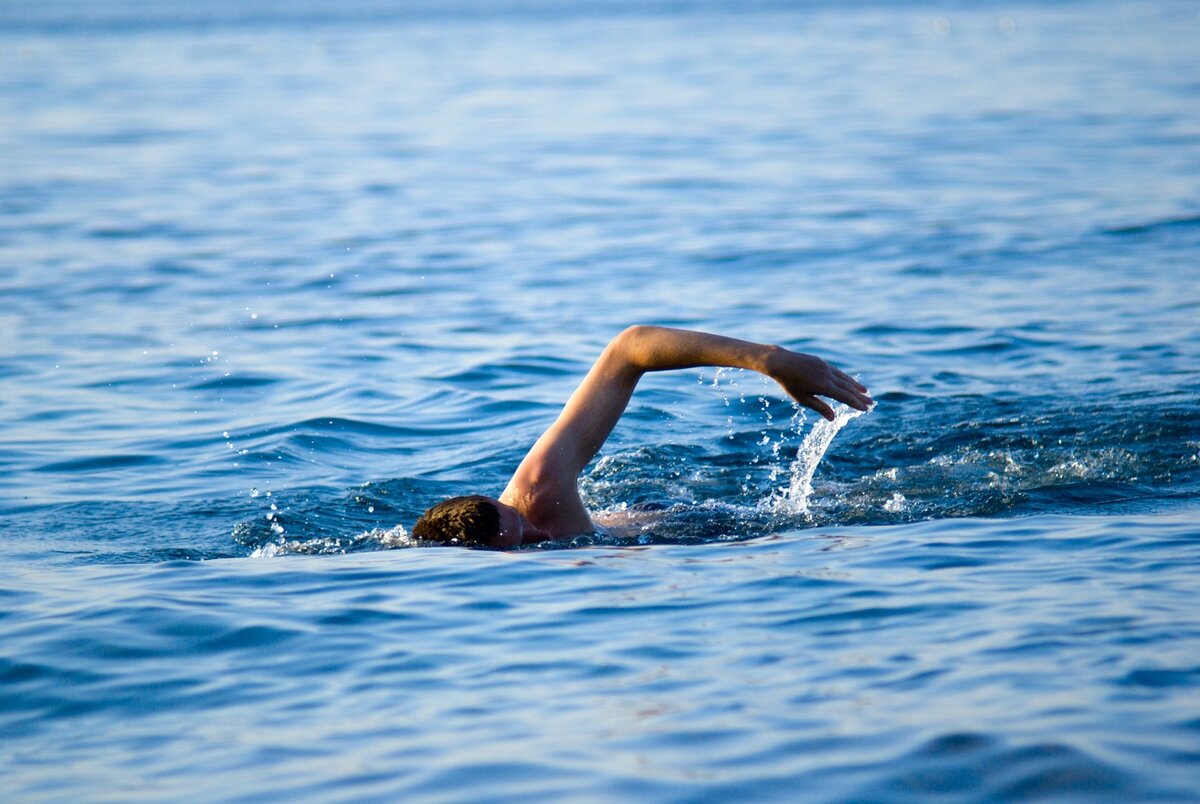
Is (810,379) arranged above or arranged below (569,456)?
above

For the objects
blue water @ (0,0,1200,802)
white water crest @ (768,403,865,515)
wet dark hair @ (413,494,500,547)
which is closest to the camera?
blue water @ (0,0,1200,802)

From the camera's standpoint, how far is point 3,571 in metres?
7.37

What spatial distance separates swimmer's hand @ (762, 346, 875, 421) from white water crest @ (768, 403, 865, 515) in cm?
125

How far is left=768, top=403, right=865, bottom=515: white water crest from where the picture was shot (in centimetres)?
803

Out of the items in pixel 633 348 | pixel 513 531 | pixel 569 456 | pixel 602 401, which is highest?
pixel 633 348

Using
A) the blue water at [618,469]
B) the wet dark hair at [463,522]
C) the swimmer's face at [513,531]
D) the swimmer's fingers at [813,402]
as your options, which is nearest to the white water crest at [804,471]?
the blue water at [618,469]


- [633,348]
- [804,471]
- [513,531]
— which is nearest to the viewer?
[633,348]

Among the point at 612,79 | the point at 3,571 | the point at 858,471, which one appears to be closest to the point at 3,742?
the point at 3,571

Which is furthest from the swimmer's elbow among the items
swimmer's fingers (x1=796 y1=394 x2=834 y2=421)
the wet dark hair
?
the wet dark hair

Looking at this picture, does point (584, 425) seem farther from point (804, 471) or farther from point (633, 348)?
point (804, 471)

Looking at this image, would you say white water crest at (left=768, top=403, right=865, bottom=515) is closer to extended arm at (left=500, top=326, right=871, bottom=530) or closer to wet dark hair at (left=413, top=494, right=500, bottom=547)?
extended arm at (left=500, top=326, right=871, bottom=530)

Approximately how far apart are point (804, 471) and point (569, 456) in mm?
2116

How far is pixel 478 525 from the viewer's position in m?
7.09

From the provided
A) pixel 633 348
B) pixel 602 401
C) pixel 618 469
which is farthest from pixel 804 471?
pixel 633 348
